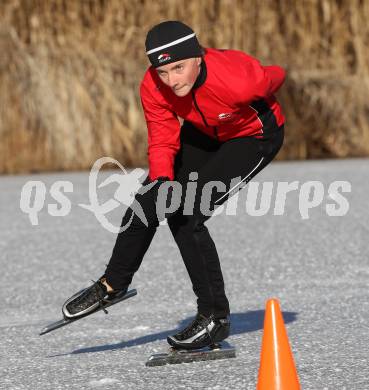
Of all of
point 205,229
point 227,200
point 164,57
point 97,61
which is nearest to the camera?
point 164,57

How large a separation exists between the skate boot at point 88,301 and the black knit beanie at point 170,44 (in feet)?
3.46

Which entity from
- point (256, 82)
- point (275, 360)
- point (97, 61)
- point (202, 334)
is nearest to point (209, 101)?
point (256, 82)

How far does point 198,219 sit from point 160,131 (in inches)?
16.8

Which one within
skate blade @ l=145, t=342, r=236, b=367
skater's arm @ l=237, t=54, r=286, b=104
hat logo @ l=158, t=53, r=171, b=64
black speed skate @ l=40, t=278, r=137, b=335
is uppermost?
hat logo @ l=158, t=53, r=171, b=64

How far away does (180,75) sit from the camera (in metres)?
4.98

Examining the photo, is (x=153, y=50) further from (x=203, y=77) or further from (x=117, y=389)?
(x=117, y=389)

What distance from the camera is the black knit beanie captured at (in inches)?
196

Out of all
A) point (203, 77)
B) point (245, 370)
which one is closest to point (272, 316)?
point (245, 370)

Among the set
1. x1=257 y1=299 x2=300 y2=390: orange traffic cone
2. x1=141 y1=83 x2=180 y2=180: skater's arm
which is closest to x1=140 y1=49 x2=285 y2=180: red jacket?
x1=141 y1=83 x2=180 y2=180: skater's arm

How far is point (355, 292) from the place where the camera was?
265 inches

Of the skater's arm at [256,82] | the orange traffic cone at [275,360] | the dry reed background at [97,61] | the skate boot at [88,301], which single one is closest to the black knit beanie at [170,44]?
the skater's arm at [256,82]

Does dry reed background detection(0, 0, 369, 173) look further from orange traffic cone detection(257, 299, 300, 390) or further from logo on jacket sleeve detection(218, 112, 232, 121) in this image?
orange traffic cone detection(257, 299, 300, 390)

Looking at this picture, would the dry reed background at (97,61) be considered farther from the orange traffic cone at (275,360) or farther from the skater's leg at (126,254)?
the orange traffic cone at (275,360)

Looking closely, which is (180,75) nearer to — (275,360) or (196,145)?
(196,145)
